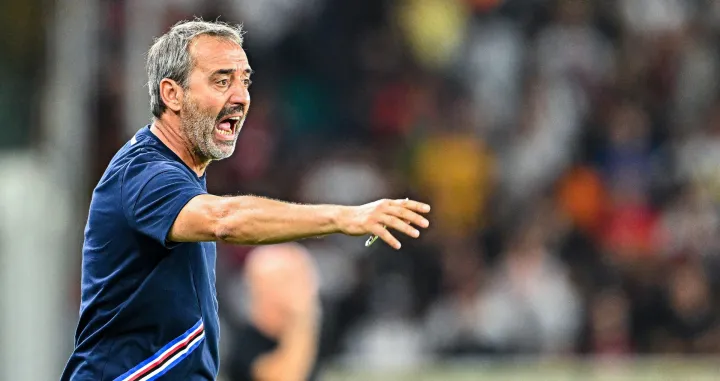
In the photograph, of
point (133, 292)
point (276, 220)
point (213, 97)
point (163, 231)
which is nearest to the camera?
point (276, 220)

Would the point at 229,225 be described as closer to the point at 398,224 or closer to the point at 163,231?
the point at 163,231

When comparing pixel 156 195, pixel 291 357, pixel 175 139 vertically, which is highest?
pixel 175 139

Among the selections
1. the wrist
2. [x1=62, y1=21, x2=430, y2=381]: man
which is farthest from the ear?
the wrist

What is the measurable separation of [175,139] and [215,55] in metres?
0.32

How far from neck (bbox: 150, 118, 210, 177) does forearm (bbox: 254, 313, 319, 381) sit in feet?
5.91

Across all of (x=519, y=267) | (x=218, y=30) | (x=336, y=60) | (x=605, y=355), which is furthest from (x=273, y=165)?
(x=218, y=30)

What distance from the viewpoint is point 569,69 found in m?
12.9

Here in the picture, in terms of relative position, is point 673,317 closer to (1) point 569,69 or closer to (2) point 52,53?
(1) point 569,69

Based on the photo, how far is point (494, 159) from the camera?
40.8ft

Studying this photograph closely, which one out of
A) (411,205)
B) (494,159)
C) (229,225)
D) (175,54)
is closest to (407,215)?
(411,205)

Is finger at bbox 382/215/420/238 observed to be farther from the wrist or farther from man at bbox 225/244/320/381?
man at bbox 225/244/320/381

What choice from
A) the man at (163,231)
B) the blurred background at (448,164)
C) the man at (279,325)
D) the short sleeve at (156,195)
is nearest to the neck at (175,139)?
the man at (163,231)

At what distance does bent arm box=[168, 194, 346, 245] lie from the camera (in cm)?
382

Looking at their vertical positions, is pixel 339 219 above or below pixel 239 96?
below
